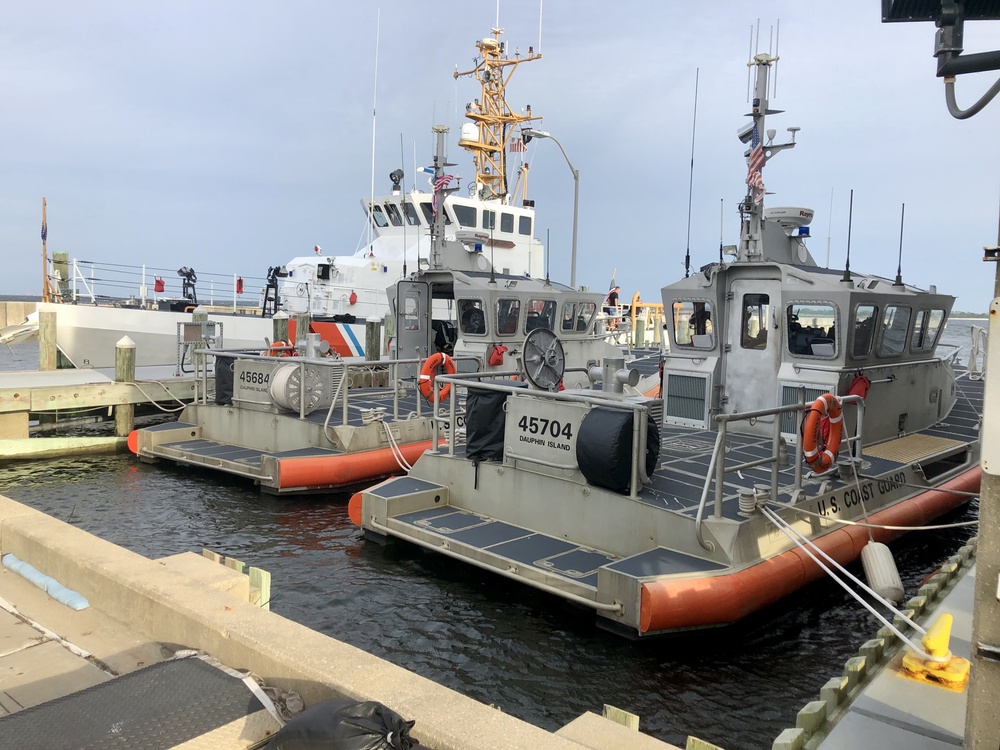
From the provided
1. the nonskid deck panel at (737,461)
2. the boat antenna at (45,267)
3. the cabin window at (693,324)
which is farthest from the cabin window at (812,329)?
the boat antenna at (45,267)

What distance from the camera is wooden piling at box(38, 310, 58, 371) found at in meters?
18.4

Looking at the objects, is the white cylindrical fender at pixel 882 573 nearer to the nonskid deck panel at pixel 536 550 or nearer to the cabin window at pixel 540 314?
the nonskid deck panel at pixel 536 550

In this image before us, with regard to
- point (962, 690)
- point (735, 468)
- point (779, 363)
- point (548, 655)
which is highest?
point (779, 363)

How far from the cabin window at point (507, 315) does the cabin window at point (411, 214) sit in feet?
31.5

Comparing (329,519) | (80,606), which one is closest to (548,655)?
(80,606)

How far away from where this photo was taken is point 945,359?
501 inches

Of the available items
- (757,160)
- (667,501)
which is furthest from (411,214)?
(667,501)

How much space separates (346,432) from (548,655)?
5.88m

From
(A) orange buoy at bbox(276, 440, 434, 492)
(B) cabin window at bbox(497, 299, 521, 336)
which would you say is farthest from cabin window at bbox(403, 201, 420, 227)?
(A) orange buoy at bbox(276, 440, 434, 492)

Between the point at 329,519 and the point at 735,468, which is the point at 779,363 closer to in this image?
the point at 735,468

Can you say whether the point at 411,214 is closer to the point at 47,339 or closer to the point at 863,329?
the point at 47,339

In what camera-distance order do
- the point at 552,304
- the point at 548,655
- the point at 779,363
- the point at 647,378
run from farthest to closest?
the point at 647,378, the point at 552,304, the point at 779,363, the point at 548,655

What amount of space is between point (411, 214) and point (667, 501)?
17.8 m

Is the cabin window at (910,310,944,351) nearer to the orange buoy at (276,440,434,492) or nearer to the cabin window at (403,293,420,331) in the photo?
the orange buoy at (276,440,434,492)
